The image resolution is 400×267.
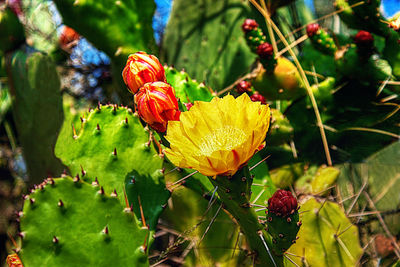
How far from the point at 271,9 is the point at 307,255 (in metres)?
0.80

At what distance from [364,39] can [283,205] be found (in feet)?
1.96

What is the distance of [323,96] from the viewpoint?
1.12m

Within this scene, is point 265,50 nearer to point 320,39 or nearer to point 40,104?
point 320,39

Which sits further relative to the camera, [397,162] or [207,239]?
[397,162]

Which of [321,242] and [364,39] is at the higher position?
[364,39]

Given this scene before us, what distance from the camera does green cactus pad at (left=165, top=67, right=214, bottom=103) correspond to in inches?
33.9

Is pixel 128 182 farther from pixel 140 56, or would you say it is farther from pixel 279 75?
pixel 279 75

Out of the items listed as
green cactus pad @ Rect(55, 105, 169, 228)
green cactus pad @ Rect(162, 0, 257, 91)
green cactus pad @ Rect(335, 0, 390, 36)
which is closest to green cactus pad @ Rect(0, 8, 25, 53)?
green cactus pad @ Rect(162, 0, 257, 91)

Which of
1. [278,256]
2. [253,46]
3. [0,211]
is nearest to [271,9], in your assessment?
[253,46]

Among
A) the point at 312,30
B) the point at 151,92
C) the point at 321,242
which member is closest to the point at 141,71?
the point at 151,92

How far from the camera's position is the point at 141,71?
2.03 feet

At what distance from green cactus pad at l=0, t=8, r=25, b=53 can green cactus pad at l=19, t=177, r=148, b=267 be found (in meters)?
0.81

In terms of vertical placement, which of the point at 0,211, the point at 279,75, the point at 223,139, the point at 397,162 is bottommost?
the point at 0,211

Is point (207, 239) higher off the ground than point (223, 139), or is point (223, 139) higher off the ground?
point (223, 139)
